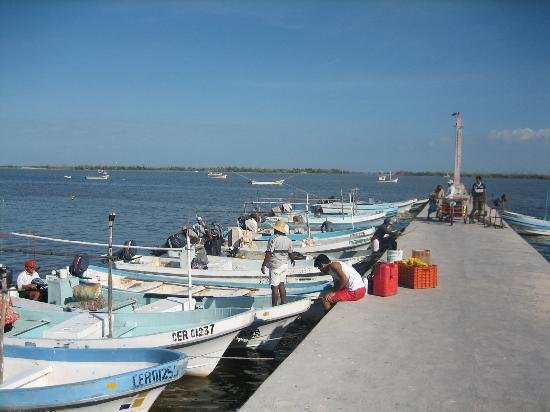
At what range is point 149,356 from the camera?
7.11 m

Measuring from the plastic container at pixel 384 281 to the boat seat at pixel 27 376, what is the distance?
5786mm

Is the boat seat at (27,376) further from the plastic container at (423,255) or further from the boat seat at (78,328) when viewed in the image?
the plastic container at (423,255)

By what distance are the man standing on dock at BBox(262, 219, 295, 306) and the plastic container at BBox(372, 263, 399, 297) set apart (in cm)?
167

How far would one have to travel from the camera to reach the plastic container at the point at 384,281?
32.8 ft

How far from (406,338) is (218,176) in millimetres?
162396

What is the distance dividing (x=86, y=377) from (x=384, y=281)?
544 centimetres

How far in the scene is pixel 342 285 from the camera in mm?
9570

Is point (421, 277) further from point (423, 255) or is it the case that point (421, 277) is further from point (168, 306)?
point (168, 306)

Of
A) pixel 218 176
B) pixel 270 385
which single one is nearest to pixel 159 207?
pixel 270 385

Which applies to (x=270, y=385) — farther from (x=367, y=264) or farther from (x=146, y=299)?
(x=367, y=264)

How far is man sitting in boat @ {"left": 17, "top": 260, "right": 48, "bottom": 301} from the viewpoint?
1123 centimetres

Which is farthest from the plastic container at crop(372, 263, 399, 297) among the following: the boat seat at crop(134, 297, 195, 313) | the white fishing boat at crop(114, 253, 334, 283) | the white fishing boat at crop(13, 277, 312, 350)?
the boat seat at crop(134, 297, 195, 313)

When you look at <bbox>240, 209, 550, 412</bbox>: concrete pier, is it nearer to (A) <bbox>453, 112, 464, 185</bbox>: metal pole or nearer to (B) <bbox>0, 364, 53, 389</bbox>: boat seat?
(B) <bbox>0, 364, 53, 389</bbox>: boat seat

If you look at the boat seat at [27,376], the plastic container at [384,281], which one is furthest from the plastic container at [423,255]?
the boat seat at [27,376]
